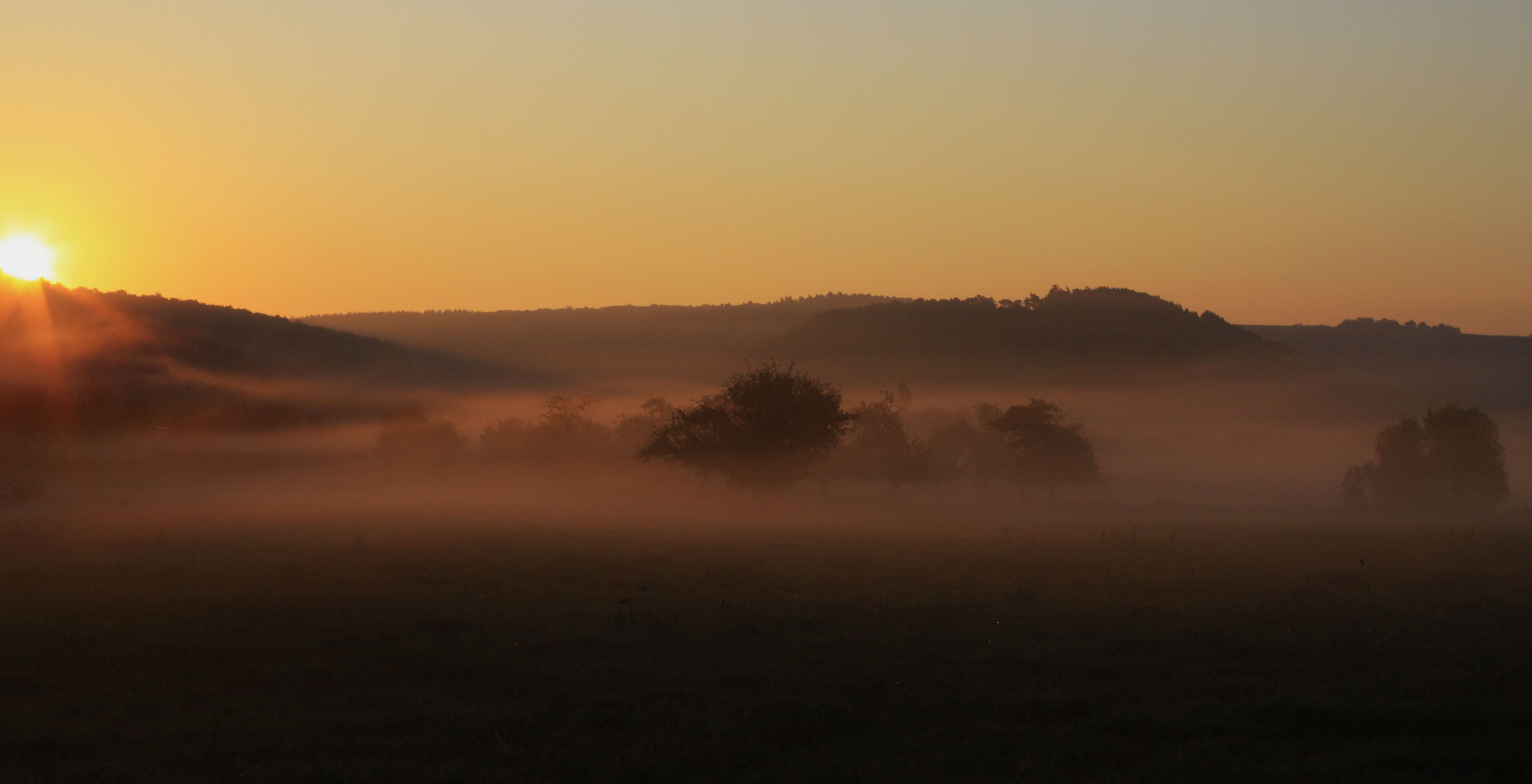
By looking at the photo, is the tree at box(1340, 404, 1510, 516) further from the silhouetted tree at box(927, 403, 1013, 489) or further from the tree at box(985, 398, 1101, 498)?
the silhouetted tree at box(927, 403, 1013, 489)

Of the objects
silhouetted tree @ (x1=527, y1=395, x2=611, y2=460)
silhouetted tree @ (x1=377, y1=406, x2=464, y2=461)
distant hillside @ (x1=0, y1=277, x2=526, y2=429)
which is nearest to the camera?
distant hillside @ (x1=0, y1=277, x2=526, y2=429)

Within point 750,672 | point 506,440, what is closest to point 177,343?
point 506,440

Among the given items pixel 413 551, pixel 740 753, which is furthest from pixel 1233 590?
pixel 413 551

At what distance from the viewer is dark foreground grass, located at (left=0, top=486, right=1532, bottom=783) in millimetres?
10398

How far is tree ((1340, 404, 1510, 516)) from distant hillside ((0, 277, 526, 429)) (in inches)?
3623

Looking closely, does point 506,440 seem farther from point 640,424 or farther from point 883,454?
point 883,454

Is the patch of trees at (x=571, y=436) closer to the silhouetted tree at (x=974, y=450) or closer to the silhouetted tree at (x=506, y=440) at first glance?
the silhouetted tree at (x=506, y=440)

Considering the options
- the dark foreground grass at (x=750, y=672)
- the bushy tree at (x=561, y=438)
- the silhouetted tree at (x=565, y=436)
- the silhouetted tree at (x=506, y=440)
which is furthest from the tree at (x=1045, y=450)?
the dark foreground grass at (x=750, y=672)

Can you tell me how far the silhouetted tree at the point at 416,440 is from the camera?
95938 mm

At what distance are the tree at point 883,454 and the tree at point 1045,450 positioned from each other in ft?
21.8

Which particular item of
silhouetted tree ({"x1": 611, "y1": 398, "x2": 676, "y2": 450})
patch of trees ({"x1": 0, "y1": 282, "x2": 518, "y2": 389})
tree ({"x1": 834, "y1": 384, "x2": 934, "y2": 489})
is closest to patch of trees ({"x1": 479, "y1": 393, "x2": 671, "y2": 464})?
silhouetted tree ({"x1": 611, "y1": 398, "x2": 676, "y2": 450})

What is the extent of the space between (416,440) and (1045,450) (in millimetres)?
57058

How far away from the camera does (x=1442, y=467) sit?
230 ft

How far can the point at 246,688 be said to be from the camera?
13359 millimetres
